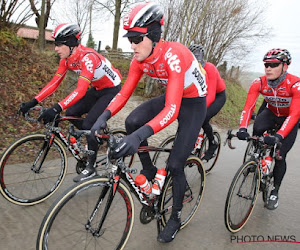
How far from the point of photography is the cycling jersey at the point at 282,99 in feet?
11.2

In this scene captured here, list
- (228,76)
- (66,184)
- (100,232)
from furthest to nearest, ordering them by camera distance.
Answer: (228,76) → (66,184) → (100,232)

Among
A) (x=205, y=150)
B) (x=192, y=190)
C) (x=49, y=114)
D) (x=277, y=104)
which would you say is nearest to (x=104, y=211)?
(x=192, y=190)

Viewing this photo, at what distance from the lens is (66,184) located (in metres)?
3.94

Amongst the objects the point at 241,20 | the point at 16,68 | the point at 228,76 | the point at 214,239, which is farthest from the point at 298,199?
the point at 228,76

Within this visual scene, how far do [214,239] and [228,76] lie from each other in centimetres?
1725

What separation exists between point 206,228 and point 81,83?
8.24ft

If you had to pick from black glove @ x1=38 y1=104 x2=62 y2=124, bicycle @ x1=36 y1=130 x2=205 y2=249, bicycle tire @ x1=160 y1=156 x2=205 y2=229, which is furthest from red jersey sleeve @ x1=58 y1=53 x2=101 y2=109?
bicycle tire @ x1=160 y1=156 x2=205 y2=229

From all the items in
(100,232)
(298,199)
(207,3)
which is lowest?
(298,199)

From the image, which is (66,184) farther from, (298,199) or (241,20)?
(241,20)

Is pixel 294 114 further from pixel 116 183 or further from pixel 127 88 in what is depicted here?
pixel 116 183

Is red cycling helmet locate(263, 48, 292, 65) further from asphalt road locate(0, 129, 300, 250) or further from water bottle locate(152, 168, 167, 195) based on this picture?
asphalt road locate(0, 129, 300, 250)

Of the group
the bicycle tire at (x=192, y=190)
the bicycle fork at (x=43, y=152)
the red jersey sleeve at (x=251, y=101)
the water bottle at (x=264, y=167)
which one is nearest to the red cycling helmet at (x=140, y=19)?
the bicycle tire at (x=192, y=190)

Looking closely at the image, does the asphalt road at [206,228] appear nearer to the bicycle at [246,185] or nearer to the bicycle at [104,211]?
the bicycle at [246,185]

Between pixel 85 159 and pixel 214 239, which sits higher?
pixel 85 159
